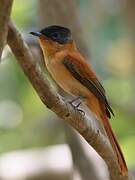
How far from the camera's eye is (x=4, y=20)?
1.51m

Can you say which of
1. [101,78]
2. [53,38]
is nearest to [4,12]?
[53,38]

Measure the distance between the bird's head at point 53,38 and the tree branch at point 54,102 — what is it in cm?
68

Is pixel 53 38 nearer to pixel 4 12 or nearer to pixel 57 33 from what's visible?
pixel 57 33

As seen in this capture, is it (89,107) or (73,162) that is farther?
(73,162)

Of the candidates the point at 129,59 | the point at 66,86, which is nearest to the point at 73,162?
the point at 66,86

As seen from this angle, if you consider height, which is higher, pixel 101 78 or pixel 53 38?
pixel 101 78

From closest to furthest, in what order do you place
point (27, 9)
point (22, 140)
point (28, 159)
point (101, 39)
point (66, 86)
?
point (66, 86) → point (28, 159) → point (22, 140) → point (27, 9) → point (101, 39)

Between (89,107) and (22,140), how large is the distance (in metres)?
1.92

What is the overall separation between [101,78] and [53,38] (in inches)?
85.9

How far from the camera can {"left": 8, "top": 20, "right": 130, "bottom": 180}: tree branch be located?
1.72 m

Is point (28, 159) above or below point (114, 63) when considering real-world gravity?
below

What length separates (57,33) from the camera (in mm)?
2990

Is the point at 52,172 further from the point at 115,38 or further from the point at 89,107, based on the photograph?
the point at 115,38

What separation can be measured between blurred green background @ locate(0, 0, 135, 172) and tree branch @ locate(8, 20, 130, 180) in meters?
1.62
